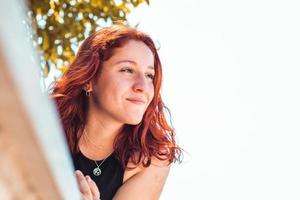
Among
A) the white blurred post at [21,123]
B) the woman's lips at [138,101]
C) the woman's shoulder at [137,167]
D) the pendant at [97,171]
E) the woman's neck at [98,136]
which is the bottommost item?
the woman's shoulder at [137,167]

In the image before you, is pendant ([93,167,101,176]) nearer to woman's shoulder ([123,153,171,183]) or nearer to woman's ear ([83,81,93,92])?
woman's shoulder ([123,153,171,183])

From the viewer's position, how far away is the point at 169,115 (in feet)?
13.4

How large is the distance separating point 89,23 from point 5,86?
432 cm

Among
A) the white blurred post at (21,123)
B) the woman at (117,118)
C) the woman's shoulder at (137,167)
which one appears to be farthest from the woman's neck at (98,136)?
the white blurred post at (21,123)

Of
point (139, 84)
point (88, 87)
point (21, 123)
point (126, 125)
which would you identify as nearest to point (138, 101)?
point (139, 84)

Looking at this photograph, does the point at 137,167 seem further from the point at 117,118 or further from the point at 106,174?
the point at 117,118

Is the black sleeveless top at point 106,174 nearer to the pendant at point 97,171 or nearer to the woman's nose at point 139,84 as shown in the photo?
the pendant at point 97,171

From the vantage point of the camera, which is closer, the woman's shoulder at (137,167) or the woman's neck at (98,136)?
the woman's neck at (98,136)

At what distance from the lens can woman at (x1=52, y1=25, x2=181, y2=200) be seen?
3689 mm

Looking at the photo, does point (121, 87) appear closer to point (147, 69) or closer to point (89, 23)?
point (147, 69)

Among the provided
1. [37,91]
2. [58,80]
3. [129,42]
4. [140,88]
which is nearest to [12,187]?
[37,91]

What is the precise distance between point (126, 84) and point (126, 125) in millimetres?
351

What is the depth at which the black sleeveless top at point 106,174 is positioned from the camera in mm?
3770

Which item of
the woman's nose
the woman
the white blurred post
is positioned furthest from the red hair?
the white blurred post
